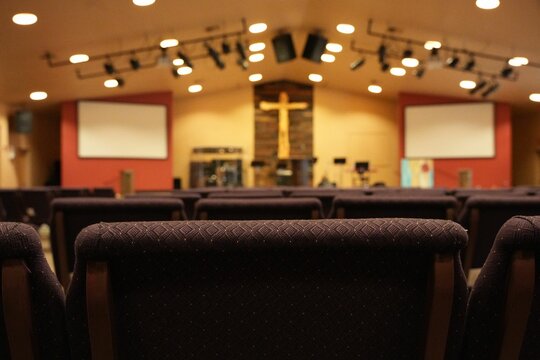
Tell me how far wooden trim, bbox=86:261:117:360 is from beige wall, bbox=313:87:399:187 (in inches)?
639

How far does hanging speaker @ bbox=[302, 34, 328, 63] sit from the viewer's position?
11.9 m

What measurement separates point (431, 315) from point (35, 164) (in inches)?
623

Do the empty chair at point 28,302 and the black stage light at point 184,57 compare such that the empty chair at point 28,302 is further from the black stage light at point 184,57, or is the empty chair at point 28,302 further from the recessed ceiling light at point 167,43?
the black stage light at point 184,57

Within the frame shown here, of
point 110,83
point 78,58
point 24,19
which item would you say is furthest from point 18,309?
point 110,83

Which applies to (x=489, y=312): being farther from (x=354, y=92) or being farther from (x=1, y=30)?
(x=354, y=92)

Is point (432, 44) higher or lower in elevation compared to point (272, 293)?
higher

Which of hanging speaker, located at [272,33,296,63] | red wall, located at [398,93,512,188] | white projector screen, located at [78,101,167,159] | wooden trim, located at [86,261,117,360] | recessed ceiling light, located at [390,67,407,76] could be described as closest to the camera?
wooden trim, located at [86,261,117,360]

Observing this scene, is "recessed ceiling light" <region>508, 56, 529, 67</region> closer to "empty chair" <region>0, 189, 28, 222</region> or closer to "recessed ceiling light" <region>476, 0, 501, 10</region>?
"recessed ceiling light" <region>476, 0, 501, 10</region>

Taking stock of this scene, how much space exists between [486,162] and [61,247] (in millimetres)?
14232

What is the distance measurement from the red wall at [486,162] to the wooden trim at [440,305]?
14906mm

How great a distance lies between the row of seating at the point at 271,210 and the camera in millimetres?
1982

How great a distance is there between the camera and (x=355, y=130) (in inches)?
673

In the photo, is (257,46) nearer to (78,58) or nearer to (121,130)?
(78,58)

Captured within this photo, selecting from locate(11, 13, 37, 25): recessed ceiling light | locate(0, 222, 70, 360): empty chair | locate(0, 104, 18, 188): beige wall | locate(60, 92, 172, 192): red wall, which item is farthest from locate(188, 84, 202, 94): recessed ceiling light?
locate(0, 222, 70, 360): empty chair
